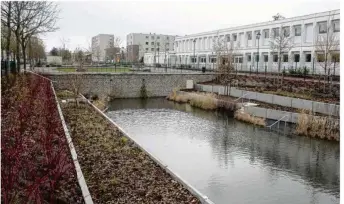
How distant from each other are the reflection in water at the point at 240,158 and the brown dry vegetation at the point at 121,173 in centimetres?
186

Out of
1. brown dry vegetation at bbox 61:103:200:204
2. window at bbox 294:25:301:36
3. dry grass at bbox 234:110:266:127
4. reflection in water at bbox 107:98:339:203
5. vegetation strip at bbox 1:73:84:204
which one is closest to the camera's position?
vegetation strip at bbox 1:73:84:204

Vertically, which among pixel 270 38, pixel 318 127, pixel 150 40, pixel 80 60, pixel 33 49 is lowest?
pixel 318 127

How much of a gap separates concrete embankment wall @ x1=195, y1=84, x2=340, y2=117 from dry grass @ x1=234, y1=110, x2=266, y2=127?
8.54 feet

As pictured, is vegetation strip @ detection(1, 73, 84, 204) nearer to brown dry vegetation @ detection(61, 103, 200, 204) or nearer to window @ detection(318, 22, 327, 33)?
brown dry vegetation @ detection(61, 103, 200, 204)

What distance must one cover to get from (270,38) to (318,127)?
30.2 meters

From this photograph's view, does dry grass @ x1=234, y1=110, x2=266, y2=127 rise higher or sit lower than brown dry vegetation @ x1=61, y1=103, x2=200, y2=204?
lower

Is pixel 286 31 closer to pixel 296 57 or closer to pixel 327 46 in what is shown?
pixel 296 57

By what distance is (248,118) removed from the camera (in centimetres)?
2491

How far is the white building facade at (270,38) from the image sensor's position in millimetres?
38719

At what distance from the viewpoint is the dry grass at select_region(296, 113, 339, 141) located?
19422 mm

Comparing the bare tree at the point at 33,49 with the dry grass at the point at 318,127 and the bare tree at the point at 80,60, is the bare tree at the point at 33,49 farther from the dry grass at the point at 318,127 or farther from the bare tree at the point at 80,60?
the dry grass at the point at 318,127

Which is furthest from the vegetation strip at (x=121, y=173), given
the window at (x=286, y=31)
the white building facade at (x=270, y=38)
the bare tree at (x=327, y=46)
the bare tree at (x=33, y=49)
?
the window at (x=286, y=31)

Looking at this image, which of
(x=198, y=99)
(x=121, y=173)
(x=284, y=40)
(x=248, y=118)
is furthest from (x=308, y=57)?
(x=121, y=173)

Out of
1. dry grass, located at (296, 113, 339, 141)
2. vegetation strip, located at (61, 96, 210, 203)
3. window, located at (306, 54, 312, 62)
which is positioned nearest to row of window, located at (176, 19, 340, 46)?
window, located at (306, 54, 312, 62)
